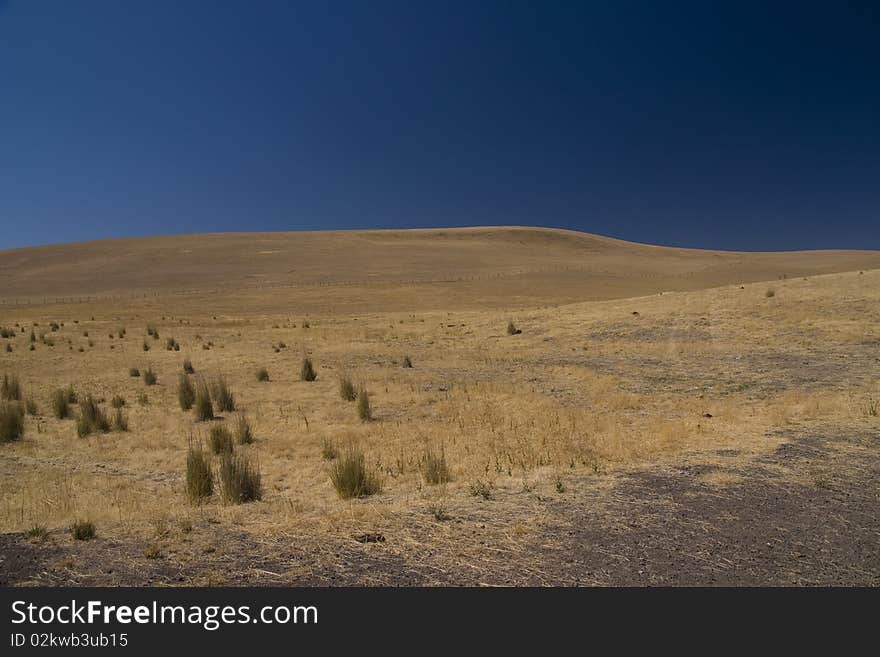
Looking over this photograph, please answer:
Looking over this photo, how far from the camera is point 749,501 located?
579cm

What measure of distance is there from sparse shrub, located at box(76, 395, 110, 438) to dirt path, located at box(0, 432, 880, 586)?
679 centimetres

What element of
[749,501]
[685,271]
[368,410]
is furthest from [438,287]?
[749,501]

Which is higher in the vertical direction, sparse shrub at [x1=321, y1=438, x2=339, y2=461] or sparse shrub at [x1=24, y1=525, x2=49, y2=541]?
sparse shrub at [x1=24, y1=525, x2=49, y2=541]

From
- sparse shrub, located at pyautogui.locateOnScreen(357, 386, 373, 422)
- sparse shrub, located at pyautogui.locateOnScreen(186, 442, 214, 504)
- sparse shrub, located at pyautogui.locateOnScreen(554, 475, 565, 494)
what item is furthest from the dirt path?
sparse shrub, located at pyautogui.locateOnScreen(357, 386, 373, 422)

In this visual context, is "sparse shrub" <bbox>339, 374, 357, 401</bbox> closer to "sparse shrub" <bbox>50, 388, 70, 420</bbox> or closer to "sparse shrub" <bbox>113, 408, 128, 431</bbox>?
"sparse shrub" <bbox>113, 408, 128, 431</bbox>

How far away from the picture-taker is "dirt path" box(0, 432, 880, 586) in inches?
165

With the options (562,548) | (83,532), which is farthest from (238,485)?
(562,548)

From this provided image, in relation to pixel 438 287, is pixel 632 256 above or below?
above

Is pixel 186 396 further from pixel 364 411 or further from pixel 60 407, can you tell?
pixel 364 411
